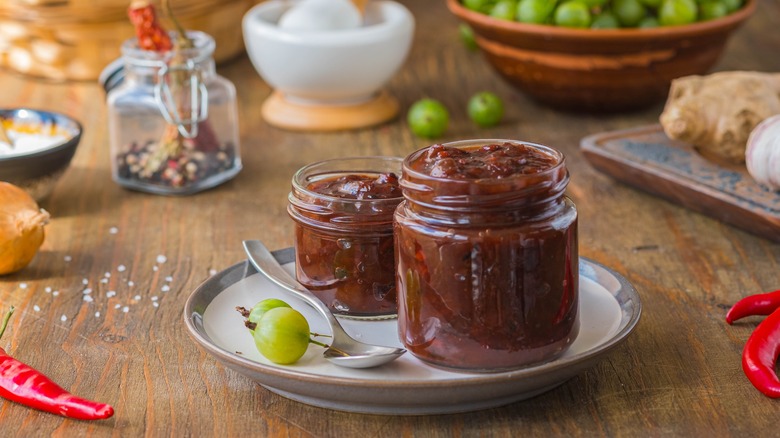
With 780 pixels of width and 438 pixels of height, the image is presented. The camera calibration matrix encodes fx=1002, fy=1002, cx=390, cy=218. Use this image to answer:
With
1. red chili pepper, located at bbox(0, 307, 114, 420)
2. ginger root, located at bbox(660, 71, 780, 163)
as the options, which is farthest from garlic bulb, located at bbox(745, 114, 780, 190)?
red chili pepper, located at bbox(0, 307, 114, 420)

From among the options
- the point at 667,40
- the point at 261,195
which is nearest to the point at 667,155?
the point at 667,40

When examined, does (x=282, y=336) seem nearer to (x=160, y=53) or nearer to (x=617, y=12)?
(x=160, y=53)

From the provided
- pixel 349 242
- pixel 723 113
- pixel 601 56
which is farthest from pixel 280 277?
pixel 601 56

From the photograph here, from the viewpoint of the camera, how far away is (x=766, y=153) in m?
1.52

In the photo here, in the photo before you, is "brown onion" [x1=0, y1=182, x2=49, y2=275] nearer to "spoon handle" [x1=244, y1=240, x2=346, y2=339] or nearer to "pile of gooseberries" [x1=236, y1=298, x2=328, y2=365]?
"spoon handle" [x1=244, y1=240, x2=346, y2=339]

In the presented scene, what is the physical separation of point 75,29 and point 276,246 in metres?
1.09

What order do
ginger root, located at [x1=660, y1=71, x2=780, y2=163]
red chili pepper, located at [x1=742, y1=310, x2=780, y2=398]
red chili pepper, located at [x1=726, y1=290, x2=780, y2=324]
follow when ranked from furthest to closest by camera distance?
ginger root, located at [x1=660, y1=71, x2=780, y2=163] → red chili pepper, located at [x1=726, y1=290, x2=780, y2=324] → red chili pepper, located at [x1=742, y1=310, x2=780, y2=398]

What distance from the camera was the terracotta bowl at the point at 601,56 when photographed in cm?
198

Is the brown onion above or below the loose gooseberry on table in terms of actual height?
above

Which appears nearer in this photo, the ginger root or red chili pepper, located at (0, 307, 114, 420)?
red chili pepper, located at (0, 307, 114, 420)

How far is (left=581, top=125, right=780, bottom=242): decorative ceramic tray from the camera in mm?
1542

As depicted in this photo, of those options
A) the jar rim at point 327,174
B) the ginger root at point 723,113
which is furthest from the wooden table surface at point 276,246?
the jar rim at point 327,174

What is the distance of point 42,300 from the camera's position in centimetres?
141

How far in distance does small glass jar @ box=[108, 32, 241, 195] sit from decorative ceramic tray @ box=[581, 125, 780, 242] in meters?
0.69
